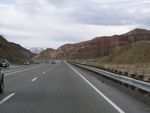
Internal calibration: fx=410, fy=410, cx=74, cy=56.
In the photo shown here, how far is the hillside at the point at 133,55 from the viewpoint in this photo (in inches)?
4094

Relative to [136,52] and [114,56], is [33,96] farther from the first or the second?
[114,56]

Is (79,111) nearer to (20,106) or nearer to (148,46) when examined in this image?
(20,106)

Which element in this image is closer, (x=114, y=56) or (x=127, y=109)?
(x=127, y=109)

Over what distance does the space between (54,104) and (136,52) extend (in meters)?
98.9

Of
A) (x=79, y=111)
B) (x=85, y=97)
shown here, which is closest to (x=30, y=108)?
(x=79, y=111)

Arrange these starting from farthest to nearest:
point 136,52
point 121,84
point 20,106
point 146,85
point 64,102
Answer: point 136,52 < point 121,84 < point 146,85 < point 64,102 < point 20,106

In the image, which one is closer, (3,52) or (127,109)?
(127,109)

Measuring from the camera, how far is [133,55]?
361 ft

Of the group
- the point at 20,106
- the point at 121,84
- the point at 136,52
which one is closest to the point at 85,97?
the point at 20,106

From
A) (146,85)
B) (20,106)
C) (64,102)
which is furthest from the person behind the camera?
(146,85)

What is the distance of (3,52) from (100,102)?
106992mm

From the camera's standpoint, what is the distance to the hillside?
341ft

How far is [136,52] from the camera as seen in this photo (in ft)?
364

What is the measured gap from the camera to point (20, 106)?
13.0m
